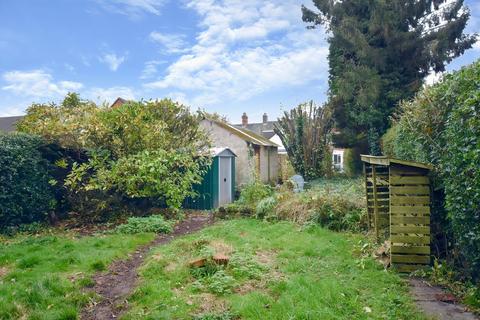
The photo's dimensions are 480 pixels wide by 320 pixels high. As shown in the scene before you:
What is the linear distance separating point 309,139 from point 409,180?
14.2 metres

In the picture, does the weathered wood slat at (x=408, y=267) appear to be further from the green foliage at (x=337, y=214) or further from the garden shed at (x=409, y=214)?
the green foliage at (x=337, y=214)

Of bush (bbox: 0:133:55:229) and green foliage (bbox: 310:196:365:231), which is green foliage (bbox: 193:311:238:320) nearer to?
green foliage (bbox: 310:196:365:231)

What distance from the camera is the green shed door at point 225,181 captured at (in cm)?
1388

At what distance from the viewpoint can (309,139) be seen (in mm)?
19859

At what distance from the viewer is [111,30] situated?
34.6ft

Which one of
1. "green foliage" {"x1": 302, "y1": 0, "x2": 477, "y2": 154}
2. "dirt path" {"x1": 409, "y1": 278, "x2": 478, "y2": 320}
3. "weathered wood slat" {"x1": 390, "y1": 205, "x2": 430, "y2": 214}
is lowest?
"dirt path" {"x1": 409, "y1": 278, "x2": 478, "y2": 320}

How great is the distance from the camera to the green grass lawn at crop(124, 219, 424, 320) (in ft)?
13.0

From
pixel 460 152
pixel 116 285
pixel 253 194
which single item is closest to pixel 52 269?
pixel 116 285

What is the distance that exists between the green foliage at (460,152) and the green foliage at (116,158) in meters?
6.97

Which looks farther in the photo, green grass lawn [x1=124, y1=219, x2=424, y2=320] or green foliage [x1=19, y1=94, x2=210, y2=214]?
green foliage [x1=19, y1=94, x2=210, y2=214]

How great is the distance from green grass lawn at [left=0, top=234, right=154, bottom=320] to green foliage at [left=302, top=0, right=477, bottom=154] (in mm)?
15629

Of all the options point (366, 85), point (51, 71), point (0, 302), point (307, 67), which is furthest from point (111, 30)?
point (366, 85)

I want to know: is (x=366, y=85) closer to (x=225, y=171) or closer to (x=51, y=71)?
(x=225, y=171)

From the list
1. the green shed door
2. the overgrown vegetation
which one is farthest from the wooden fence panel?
the green shed door
